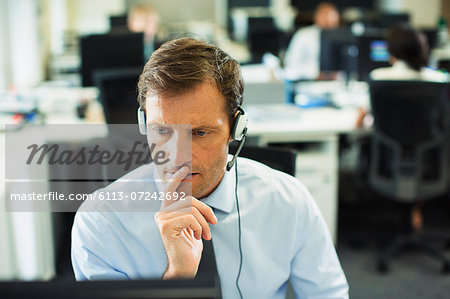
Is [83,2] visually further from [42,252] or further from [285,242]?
[285,242]

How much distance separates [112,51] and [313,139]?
1.38 m

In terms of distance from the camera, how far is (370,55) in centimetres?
396

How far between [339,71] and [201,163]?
3.50m

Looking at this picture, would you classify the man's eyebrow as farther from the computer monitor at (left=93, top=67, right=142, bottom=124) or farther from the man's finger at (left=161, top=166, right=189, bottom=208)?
the computer monitor at (left=93, top=67, right=142, bottom=124)

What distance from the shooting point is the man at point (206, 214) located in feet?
3.25

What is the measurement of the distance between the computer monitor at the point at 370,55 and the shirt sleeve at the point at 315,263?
2943mm

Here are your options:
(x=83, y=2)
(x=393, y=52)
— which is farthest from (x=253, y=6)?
(x=393, y=52)

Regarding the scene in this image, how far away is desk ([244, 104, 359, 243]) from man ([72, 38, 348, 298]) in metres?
1.63

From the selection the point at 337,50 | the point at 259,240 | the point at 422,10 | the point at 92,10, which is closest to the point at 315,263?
the point at 259,240

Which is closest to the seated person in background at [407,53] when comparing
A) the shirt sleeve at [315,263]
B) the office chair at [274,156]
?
the office chair at [274,156]

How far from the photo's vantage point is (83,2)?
7.72 meters

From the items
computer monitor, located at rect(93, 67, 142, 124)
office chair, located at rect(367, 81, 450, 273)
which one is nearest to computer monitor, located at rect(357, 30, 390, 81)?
office chair, located at rect(367, 81, 450, 273)

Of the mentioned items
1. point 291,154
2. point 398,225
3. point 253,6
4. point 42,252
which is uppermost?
point 253,6

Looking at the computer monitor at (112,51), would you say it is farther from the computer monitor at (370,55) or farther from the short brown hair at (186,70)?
the short brown hair at (186,70)
